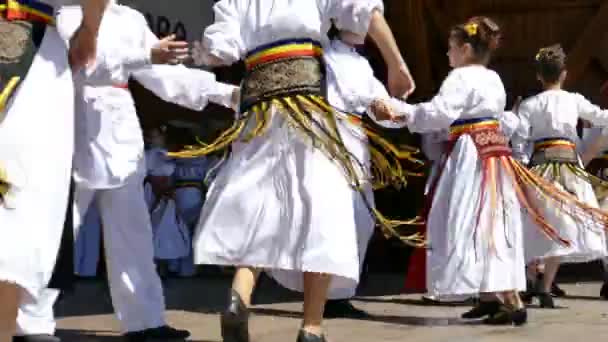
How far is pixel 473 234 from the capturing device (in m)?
5.19

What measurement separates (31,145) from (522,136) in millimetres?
4305

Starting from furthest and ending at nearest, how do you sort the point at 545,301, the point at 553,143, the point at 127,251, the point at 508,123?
the point at 553,143 < the point at 545,301 < the point at 508,123 < the point at 127,251

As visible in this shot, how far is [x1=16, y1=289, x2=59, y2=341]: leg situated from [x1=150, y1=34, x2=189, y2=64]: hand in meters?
0.91

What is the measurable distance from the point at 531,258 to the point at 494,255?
1406mm

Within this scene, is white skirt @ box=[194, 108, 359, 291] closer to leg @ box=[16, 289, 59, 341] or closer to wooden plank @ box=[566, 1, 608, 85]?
leg @ box=[16, 289, 59, 341]

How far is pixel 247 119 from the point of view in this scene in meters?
3.96

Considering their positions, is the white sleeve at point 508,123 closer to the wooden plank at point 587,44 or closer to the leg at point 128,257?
the leg at point 128,257

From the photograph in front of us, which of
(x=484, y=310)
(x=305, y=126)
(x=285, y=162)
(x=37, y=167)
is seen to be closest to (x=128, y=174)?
(x=285, y=162)

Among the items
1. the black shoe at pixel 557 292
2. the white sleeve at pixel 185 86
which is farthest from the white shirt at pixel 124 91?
the black shoe at pixel 557 292

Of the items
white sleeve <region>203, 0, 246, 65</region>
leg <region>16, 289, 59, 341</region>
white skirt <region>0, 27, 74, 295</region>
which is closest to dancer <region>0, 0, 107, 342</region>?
white skirt <region>0, 27, 74, 295</region>

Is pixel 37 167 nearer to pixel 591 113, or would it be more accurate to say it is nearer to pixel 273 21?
pixel 273 21

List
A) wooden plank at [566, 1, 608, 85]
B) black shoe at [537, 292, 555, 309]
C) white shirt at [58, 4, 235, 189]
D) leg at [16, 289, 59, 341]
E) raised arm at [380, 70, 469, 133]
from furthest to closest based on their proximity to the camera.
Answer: wooden plank at [566, 1, 608, 85], black shoe at [537, 292, 555, 309], raised arm at [380, 70, 469, 133], white shirt at [58, 4, 235, 189], leg at [16, 289, 59, 341]

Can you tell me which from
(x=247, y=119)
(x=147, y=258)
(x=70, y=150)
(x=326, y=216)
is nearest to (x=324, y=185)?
(x=326, y=216)

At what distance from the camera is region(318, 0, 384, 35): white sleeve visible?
12.8ft
